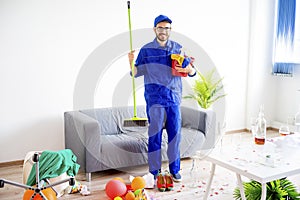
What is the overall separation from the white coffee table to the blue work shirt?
2.34 ft

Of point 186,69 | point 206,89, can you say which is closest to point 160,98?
point 186,69

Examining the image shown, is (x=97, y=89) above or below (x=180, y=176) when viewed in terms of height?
above

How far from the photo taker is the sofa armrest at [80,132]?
3.06 metres

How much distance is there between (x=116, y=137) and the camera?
11.1 feet

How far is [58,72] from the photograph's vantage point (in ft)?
12.1

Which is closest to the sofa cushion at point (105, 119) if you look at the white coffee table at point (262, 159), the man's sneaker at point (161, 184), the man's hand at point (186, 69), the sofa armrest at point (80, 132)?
the sofa armrest at point (80, 132)

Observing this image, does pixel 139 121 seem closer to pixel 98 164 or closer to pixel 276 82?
pixel 98 164

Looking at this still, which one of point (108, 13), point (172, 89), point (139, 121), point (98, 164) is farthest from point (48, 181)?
point (108, 13)

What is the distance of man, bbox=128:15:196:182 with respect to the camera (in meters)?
3.04

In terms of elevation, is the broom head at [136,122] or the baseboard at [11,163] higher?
the broom head at [136,122]

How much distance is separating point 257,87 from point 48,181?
11.3 ft

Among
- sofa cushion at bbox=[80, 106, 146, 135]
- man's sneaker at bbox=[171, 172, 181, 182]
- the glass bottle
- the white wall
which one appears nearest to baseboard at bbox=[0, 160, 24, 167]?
the white wall

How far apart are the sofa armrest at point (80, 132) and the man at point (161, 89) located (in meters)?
0.53

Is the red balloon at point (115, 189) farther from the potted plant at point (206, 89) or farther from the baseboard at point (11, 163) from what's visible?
the potted plant at point (206, 89)
